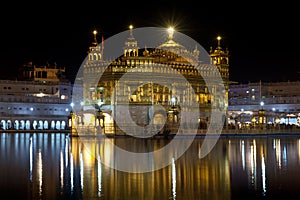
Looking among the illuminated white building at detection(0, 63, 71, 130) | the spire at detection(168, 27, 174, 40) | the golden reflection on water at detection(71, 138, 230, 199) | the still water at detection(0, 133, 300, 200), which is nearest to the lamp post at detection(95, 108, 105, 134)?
the spire at detection(168, 27, 174, 40)

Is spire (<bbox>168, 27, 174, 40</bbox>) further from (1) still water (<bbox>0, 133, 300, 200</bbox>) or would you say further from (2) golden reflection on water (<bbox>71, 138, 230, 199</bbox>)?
(2) golden reflection on water (<bbox>71, 138, 230, 199</bbox>)

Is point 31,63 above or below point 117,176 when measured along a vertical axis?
above

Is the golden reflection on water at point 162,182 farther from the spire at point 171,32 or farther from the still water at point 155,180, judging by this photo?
the spire at point 171,32

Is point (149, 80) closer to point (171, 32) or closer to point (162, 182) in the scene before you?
point (171, 32)

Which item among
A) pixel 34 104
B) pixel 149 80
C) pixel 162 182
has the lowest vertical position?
pixel 162 182

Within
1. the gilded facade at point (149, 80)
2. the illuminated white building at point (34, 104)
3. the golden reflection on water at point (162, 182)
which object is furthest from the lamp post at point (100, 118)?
the golden reflection on water at point (162, 182)

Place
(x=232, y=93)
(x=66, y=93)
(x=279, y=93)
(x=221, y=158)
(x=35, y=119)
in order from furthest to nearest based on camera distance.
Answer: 1. (x=232, y=93)
2. (x=279, y=93)
3. (x=66, y=93)
4. (x=35, y=119)
5. (x=221, y=158)

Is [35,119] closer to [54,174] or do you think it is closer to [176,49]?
[176,49]

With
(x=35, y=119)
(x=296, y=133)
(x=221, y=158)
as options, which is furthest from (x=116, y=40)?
(x=221, y=158)

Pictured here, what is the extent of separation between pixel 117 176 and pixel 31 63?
75.4 meters

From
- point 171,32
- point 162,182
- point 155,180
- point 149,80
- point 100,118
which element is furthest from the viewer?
point 171,32

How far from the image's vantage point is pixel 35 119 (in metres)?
73.1

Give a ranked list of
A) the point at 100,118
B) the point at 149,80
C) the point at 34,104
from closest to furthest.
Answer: the point at 100,118
the point at 149,80
the point at 34,104

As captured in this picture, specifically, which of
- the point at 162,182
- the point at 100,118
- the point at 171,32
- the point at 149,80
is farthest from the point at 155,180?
the point at 171,32
